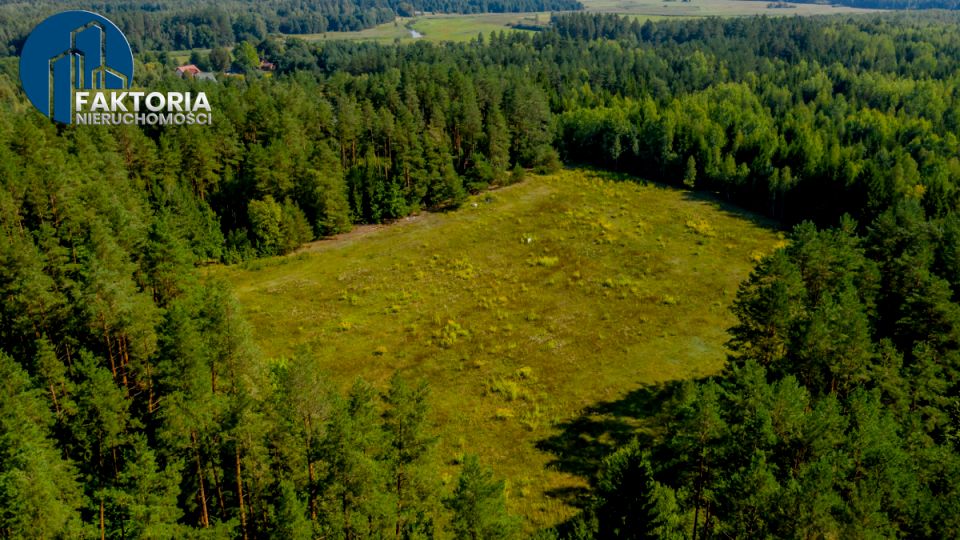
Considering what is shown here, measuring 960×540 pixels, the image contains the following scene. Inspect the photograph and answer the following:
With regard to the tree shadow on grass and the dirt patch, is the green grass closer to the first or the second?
the dirt patch

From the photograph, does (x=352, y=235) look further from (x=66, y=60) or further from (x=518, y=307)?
(x=66, y=60)

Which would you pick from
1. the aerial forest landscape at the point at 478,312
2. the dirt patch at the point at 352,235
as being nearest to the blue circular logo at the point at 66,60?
the aerial forest landscape at the point at 478,312

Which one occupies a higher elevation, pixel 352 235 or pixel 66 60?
pixel 66 60

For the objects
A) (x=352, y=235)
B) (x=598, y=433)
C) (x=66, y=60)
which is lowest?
(x=598, y=433)

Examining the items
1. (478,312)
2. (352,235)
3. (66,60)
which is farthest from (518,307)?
(66,60)

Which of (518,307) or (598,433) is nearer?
(598,433)

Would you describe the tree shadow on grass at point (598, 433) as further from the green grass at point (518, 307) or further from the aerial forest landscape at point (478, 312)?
the green grass at point (518, 307)
